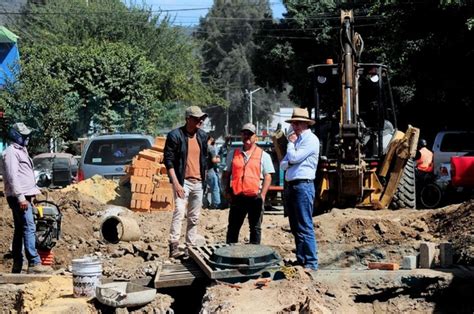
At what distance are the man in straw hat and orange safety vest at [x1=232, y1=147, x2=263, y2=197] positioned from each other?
4.19 ft

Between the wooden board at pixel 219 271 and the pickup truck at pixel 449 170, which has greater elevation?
the pickup truck at pixel 449 170

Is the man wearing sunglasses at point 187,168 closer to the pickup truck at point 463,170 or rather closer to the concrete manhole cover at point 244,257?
the concrete manhole cover at point 244,257

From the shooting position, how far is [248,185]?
31.1 feet

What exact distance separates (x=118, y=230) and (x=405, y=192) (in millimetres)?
5509

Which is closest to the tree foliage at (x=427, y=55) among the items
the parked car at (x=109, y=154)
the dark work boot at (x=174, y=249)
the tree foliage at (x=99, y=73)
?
the parked car at (x=109, y=154)

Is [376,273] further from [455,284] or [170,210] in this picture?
[170,210]

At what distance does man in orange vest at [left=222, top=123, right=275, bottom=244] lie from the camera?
31.2ft

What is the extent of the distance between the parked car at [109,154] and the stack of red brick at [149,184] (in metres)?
1.50

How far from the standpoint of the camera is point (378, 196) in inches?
528

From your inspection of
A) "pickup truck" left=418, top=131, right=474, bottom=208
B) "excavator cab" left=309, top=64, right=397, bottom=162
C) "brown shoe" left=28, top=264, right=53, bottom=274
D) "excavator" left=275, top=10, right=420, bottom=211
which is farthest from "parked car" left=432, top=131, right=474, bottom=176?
"brown shoe" left=28, top=264, right=53, bottom=274

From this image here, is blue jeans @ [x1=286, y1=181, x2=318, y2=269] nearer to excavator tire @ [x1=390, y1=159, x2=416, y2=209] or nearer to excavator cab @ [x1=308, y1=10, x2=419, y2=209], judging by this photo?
excavator cab @ [x1=308, y1=10, x2=419, y2=209]

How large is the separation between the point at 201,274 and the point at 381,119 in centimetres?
627

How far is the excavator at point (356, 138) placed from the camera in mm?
12633

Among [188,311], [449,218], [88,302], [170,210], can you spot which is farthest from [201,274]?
[170,210]
